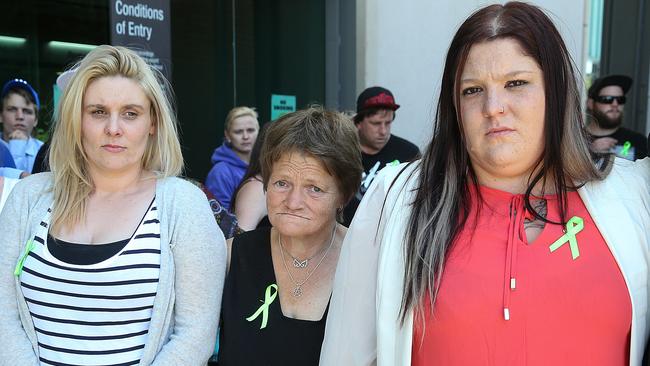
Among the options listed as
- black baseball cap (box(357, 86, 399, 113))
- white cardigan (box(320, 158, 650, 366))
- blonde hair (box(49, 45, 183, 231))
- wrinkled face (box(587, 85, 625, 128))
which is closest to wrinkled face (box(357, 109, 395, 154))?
black baseball cap (box(357, 86, 399, 113))

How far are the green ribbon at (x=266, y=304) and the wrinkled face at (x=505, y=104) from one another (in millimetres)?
848

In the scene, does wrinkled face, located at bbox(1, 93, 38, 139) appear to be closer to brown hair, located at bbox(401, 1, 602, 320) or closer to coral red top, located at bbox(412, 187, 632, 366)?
brown hair, located at bbox(401, 1, 602, 320)

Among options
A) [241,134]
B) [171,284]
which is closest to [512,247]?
[171,284]

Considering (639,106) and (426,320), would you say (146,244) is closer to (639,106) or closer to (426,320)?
(426,320)

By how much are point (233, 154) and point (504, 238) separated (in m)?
3.84

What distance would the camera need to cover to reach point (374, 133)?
4859mm

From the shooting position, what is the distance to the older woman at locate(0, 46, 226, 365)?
189cm

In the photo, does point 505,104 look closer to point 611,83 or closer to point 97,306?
point 97,306

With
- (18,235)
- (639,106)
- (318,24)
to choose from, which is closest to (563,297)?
(18,235)

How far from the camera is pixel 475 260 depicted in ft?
5.20

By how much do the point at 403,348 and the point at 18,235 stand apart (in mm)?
1276

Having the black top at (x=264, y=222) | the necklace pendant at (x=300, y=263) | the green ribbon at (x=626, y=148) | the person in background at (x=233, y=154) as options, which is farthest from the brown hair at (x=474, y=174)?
the green ribbon at (x=626, y=148)

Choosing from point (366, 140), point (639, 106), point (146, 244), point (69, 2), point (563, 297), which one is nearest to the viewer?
point (563, 297)

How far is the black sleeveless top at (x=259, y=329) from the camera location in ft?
6.52
